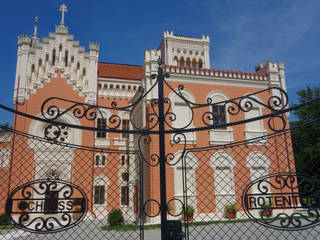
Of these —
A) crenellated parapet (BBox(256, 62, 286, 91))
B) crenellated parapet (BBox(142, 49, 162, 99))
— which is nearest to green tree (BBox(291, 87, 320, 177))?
crenellated parapet (BBox(256, 62, 286, 91))

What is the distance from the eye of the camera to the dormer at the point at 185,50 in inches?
939

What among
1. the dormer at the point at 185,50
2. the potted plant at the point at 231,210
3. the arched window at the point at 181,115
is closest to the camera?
the potted plant at the point at 231,210

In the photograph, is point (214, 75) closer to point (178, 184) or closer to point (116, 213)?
point (178, 184)

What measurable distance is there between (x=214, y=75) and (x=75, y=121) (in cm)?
980

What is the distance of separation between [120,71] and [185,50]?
6.57 m

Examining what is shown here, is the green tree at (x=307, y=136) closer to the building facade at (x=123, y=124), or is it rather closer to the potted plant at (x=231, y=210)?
the building facade at (x=123, y=124)

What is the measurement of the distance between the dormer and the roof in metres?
2.90

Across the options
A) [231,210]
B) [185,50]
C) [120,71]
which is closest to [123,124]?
[120,71]

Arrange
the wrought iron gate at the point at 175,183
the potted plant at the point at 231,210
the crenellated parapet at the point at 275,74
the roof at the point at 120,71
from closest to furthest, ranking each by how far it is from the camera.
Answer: the wrought iron gate at the point at 175,183 < the potted plant at the point at 231,210 < the crenellated parapet at the point at 275,74 < the roof at the point at 120,71

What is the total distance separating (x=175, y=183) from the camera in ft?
44.4

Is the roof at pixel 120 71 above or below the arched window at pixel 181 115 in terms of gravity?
above

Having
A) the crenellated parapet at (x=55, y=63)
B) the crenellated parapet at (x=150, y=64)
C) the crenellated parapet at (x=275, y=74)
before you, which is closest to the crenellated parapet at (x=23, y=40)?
the crenellated parapet at (x=55, y=63)

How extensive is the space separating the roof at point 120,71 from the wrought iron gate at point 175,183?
230 inches

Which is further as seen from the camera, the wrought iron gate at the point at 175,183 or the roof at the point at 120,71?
the roof at the point at 120,71
